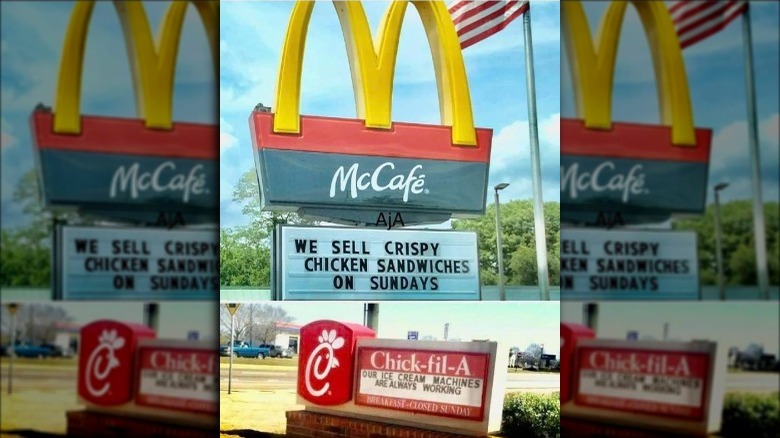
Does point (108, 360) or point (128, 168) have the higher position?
point (128, 168)

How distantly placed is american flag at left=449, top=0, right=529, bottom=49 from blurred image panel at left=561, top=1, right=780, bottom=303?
1.27 feet

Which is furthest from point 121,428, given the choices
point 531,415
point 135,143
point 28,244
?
point 531,415

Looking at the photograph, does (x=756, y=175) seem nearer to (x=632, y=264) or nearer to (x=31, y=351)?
(x=632, y=264)

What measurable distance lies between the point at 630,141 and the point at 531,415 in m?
1.75

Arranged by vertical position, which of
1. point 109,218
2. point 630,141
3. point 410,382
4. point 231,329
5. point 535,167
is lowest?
point 410,382

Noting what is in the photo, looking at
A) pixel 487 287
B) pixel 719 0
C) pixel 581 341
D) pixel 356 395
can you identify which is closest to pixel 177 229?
pixel 356 395

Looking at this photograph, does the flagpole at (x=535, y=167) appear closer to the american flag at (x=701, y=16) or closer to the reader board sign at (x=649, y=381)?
the reader board sign at (x=649, y=381)

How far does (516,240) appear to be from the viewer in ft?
19.6

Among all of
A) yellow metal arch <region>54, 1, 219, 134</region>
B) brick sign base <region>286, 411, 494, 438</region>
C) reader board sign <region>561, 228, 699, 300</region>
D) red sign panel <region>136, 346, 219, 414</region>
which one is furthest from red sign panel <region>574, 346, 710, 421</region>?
yellow metal arch <region>54, 1, 219, 134</region>

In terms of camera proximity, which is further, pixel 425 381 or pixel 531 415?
pixel 531 415

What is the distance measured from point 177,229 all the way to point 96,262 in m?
0.48

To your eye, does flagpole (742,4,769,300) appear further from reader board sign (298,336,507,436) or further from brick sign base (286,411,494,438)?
brick sign base (286,411,494,438)

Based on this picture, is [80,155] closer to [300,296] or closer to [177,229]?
[177,229]

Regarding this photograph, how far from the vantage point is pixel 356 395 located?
19.2ft
